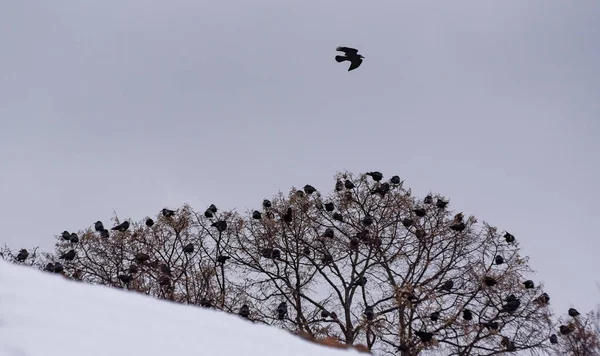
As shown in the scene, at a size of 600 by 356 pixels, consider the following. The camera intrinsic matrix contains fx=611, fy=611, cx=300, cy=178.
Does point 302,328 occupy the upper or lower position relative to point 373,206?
lower

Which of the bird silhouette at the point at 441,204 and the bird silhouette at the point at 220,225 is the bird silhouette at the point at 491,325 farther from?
the bird silhouette at the point at 220,225

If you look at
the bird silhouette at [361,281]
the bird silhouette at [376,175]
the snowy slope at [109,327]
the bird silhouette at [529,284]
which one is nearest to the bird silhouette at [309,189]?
the bird silhouette at [376,175]

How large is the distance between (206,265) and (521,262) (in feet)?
35.3

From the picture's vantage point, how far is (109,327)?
11.8ft

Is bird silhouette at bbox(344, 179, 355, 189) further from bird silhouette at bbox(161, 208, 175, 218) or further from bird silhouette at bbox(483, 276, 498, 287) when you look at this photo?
bird silhouette at bbox(161, 208, 175, 218)

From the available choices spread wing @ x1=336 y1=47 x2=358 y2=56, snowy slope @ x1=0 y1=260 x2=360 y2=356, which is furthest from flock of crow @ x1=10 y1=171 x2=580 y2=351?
snowy slope @ x1=0 y1=260 x2=360 y2=356

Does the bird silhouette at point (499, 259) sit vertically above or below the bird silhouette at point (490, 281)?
above

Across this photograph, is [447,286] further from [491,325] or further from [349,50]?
[349,50]


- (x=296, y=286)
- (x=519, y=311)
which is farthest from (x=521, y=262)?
(x=296, y=286)

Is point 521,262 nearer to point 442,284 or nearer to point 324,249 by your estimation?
point 442,284

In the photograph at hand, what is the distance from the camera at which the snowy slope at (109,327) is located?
3.22m

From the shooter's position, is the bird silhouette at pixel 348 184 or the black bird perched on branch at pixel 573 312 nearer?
the black bird perched on branch at pixel 573 312

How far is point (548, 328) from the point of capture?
19.5 meters

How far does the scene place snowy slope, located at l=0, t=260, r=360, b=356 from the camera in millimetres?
3221
